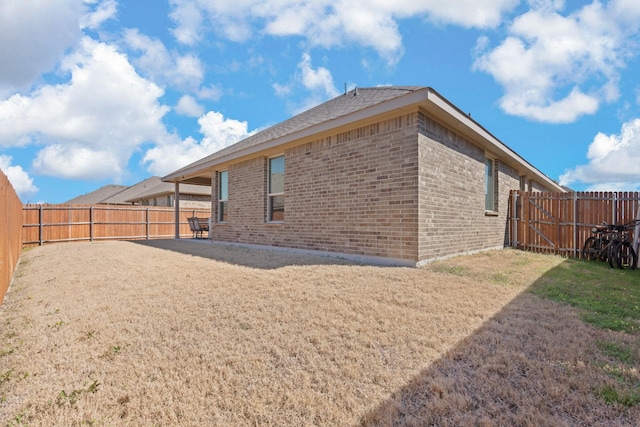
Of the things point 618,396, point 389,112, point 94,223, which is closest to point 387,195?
point 389,112

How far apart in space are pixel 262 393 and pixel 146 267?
5652 mm

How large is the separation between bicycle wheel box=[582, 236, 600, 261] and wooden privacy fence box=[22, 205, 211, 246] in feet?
60.4

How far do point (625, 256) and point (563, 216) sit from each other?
1.86 meters

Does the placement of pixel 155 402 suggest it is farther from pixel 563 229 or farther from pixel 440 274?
pixel 563 229

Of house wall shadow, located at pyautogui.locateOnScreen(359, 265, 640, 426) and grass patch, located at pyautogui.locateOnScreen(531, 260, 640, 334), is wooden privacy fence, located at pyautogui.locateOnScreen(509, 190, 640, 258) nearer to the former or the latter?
grass patch, located at pyautogui.locateOnScreen(531, 260, 640, 334)

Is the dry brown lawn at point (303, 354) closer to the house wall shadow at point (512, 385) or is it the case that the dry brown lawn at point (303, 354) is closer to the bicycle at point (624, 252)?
the house wall shadow at point (512, 385)

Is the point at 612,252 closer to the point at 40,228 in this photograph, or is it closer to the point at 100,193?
the point at 40,228

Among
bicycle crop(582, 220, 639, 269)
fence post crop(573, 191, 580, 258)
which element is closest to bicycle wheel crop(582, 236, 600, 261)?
bicycle crop(582, 220, 639, 269)

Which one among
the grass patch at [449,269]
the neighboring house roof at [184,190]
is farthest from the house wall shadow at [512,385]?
the neighboring house roof at [184,190]

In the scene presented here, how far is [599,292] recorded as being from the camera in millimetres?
4930

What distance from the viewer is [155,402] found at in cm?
238

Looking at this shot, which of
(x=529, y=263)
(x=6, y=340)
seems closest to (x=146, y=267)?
(x=6, y=340)

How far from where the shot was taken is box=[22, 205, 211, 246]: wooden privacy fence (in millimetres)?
14594

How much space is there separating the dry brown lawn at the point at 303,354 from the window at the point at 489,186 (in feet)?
14.8
